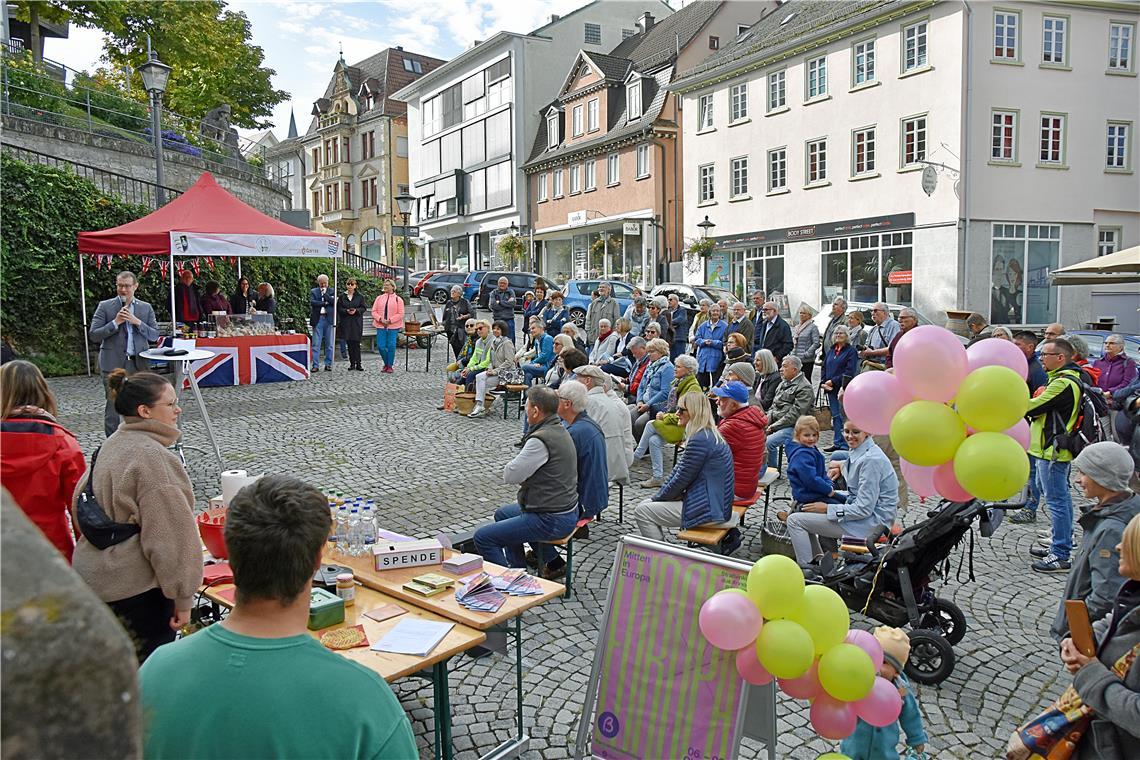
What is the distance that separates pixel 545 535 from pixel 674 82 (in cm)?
3151

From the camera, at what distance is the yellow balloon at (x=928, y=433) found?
3748 millimetres

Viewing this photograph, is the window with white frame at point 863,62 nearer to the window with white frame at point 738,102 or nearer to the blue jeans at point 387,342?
the window with white frame at point 738,102

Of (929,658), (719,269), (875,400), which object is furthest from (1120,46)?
(875,400)

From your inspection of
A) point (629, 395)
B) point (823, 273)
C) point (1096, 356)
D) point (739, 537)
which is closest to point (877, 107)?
point (823, 273)

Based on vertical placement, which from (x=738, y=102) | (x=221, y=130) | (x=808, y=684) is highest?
(x=738, y=102)

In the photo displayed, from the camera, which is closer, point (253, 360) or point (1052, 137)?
point (253, 360)

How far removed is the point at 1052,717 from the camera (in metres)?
3.22

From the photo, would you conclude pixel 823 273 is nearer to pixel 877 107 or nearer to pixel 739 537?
pixel 877 107

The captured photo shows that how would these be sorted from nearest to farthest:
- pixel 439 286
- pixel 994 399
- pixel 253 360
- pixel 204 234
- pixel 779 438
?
pixel 994 399, pixel 779 438, pixel 204 234, pixel 253 360, pixel 439 286

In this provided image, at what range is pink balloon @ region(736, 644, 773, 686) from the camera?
3.50m

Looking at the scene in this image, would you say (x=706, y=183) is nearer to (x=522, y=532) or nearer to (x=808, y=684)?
(x=522, y=532)

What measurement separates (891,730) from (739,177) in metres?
30.2

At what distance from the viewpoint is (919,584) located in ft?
17.2

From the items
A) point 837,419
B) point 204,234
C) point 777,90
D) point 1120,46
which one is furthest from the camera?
point 777,90
